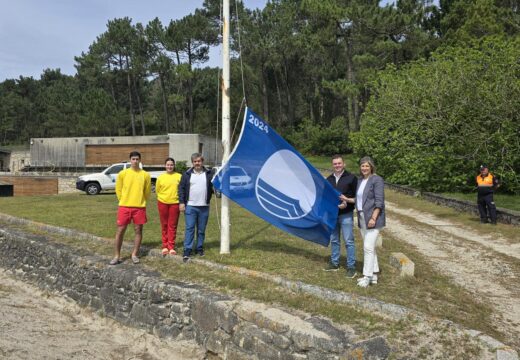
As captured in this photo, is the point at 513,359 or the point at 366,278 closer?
the point at 513,359

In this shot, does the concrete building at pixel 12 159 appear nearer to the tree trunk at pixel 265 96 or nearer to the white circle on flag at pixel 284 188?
the tree trunk at pixel 265 96

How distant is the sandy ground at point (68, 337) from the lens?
5867 mm

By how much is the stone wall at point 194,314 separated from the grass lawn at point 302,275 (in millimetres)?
312

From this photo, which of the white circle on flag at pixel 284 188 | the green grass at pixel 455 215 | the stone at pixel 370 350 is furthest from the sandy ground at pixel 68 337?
the green grass at pixel 455 215

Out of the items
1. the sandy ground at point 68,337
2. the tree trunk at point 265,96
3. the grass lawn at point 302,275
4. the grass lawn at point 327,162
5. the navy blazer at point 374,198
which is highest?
the tree trunk at point 265,96

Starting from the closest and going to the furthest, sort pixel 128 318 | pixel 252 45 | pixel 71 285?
pixel 128 318
pixel 71 285
pixel 252 45

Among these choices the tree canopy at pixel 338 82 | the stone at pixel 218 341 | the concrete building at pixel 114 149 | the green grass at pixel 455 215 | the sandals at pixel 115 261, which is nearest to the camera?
the stone at pixel 218 341

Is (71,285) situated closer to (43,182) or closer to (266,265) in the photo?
(266,265)

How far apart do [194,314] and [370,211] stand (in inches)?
109

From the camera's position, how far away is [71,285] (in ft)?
26.7

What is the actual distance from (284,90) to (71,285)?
4651cm

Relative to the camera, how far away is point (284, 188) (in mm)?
7273

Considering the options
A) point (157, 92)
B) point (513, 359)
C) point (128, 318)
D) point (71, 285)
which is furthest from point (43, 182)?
point (157, 92)

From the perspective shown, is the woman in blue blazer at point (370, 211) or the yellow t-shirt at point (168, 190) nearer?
the woman in blue blazer at point (370, 211)
